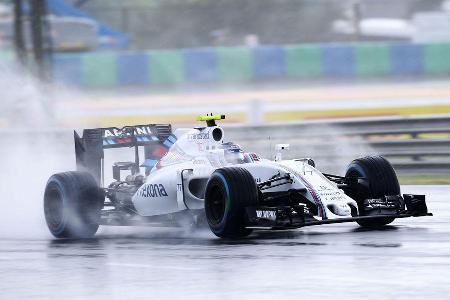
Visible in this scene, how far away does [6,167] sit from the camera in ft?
60.2

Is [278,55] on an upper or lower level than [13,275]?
upper

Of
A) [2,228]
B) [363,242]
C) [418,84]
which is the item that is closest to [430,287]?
[363,242]

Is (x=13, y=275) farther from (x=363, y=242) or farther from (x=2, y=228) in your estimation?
(x=2, y=228)

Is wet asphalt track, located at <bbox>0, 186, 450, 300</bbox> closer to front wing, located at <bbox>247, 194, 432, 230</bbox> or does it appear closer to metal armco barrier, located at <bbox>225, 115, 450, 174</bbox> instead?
front wing, located at <bbox>247, 194, 432, 230</bbox>

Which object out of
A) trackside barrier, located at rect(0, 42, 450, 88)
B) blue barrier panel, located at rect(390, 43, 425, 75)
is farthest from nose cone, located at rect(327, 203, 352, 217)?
trackside barrier, located at rect(0, 42, 450, 88)

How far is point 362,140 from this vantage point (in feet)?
60.7

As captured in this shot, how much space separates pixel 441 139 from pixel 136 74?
940 inches

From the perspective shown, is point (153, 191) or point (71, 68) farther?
point (71, 68)

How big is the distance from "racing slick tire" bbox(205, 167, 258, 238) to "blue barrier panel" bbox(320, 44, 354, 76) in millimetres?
28177

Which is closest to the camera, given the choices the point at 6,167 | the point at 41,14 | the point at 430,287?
the point at 430,287

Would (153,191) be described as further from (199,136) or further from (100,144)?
(100,144)

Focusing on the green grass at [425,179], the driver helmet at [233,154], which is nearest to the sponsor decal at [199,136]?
the driver helmet at [233,154]

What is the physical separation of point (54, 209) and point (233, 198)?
2.93m

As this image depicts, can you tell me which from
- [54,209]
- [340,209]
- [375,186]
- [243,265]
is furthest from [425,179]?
[243,265]
